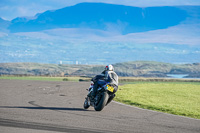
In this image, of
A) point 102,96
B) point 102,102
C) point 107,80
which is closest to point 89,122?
point 102,102

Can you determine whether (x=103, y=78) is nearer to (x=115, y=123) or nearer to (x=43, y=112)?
(x=43, y=112)

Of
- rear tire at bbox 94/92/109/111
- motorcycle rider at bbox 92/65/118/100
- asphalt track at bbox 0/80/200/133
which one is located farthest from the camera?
motorcycle rider at bbox 92/65/118/100

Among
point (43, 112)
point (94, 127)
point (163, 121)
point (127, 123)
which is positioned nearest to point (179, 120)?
point (163, 121)

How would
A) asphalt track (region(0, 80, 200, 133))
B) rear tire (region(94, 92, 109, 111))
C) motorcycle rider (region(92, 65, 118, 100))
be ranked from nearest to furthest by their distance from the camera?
1. asphalt track (region(0, 80, 200, 133))
2. rear tire (region(94, 92, 109, 111))
3. motorcycle rider (region(92, 65, 118, 100))

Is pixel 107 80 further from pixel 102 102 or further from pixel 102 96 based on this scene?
pixel 102 102

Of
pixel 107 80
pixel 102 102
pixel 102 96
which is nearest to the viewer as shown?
pixel 102 102

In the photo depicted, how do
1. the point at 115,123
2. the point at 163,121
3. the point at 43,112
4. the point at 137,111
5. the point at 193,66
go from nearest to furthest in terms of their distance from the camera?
the point at 115,123 < the point at 163,121 < the point at 43,112 < the point at 137,111 < the point at 193,66

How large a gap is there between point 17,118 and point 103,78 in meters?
4.91

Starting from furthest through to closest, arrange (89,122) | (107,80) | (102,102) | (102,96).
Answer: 1. (107,80)
2. (102,96)
3. (102,102)
4. (89,122)

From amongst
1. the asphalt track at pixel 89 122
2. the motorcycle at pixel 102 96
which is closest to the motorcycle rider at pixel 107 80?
the motorcycle at pixel 102 96

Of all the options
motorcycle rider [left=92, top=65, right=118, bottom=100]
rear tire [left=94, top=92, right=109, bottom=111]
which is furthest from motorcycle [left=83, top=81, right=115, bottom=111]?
motorcycle rider [left=92, top=65, right=118, bottom=100]

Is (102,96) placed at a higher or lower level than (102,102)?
higher

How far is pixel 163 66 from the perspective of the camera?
574 ft

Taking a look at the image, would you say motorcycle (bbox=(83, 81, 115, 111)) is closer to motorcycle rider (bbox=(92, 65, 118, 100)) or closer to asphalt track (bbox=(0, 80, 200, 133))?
motorcycle rider (bbox=(92, 65, 118, 100))
